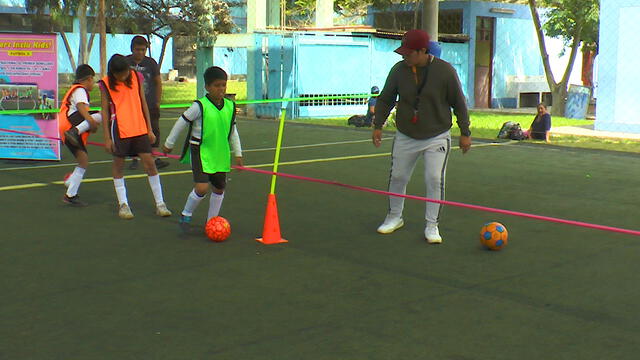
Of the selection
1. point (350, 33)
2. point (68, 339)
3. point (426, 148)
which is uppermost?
point (350, 33)

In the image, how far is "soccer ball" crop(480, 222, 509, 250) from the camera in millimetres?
7543

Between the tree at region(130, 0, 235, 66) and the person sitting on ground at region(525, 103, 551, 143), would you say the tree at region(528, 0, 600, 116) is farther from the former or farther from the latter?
the tree at region(130, 0, 235, 66)

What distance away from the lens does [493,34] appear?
34.5 meters

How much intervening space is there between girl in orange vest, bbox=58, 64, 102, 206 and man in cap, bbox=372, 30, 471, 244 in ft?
12.1

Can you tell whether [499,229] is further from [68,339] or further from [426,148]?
[68,339]

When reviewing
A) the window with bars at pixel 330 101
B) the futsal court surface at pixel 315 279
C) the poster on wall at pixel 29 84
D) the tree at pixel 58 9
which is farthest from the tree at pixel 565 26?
the tree at pixel 58 9

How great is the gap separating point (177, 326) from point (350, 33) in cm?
2313

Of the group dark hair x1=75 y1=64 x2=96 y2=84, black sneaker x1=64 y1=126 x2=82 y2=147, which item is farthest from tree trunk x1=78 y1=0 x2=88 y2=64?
black sneaker x1=64 y1=126 x2=82 y2=147

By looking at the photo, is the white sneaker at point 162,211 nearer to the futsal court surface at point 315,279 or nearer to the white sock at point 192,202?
the futsal court surface at point 315,279

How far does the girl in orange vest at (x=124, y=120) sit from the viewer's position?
28.7 feet

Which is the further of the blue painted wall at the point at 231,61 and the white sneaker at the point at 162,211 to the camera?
the blue painted wall at the point at 231,61

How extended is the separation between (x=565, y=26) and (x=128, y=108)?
76.1 feet

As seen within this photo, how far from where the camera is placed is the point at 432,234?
796cm

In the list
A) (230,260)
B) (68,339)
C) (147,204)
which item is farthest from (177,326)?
(147,204)
